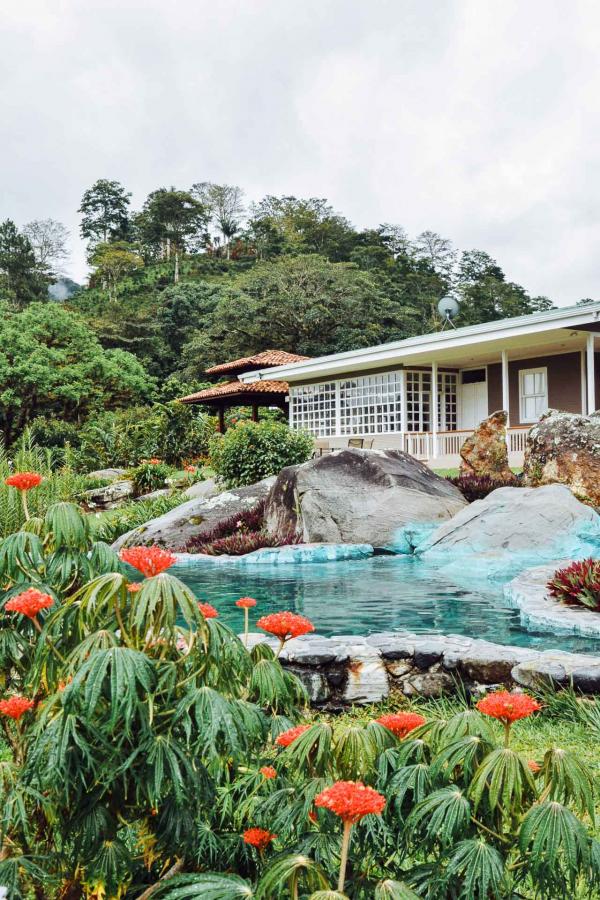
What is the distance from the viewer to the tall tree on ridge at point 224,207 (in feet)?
192

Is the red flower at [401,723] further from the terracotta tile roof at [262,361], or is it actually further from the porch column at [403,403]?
the terracotta tile roof at [262,361]

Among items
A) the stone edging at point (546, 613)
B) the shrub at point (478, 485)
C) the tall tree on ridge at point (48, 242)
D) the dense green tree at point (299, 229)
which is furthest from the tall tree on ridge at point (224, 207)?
the stone edging at point (546, 613)

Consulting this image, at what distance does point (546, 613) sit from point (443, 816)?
5128 mm

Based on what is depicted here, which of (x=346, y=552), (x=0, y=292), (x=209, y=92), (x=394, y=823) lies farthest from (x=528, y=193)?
(x=394, y=823)

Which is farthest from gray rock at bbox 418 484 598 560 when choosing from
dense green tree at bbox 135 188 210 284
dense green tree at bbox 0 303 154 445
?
dense green tree at bbox 135 188 210 284

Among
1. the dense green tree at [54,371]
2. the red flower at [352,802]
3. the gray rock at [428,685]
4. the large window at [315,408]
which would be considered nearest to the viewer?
the red flower at [352,802]

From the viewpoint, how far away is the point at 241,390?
74.0 feet

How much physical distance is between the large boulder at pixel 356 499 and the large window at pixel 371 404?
7988 millimetres

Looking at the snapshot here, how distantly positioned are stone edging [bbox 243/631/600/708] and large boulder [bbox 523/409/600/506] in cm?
790

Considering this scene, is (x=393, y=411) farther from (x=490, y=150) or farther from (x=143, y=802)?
(x=143, y=802)

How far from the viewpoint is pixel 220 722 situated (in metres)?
1.35

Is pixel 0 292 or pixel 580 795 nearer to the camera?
pixel 580 795

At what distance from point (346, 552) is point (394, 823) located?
974cm

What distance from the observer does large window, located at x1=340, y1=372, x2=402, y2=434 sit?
20859 mm
